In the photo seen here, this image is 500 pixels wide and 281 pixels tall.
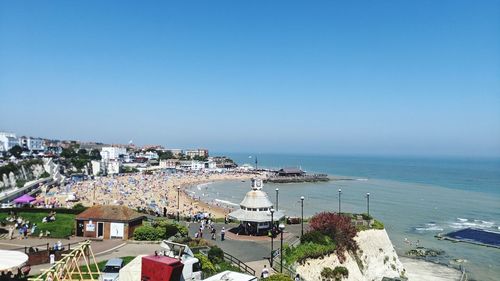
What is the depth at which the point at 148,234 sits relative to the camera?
75.6 feet

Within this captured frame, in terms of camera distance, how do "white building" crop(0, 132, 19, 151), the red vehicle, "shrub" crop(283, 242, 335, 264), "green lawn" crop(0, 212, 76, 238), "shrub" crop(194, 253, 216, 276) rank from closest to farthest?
the red vehicle, "shrub" crop(194, 253, 216, 276), "shrub" crop(283, 242, 335, 264), "green lawn" crop(0, 212, 76, 238), "white building" crop(0, 132, 19, 151)

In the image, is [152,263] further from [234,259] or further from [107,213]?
[107,213]

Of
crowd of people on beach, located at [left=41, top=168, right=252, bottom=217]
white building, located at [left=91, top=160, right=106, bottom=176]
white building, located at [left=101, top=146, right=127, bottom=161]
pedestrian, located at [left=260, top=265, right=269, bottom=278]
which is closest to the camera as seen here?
pedestrian, located at [left=260, top=265, right=269, bottom=278]

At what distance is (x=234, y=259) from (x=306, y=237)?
516 cm

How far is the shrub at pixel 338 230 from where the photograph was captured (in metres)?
23.4

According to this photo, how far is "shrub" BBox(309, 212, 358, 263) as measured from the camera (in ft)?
76.9

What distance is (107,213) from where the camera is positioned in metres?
24.0

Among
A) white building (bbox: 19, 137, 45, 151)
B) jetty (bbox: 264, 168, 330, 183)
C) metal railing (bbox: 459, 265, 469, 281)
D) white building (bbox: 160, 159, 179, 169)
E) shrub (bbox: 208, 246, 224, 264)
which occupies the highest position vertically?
white building (bbox: 19, 137, 45, 151)

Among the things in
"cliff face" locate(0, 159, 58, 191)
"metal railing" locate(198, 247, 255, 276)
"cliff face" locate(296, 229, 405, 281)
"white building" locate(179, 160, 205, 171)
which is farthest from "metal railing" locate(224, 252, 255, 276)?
"white building" locate(179, 160, 205, 171)

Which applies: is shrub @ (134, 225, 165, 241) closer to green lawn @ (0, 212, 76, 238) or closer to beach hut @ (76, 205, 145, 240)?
beach hut @ (76, 205, 145, 240)

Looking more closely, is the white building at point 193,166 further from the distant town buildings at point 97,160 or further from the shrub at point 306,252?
the shrub at point 306,252

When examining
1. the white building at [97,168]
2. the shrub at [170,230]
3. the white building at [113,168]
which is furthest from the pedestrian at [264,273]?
the white building at [113,168]

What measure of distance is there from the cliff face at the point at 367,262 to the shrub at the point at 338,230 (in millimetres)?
589

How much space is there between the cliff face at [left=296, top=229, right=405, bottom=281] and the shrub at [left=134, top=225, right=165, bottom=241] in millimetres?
8421
